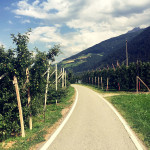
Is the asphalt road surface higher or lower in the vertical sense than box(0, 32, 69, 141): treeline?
lower

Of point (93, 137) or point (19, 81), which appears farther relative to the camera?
point (19, 81)

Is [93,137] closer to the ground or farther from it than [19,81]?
closer to the ground

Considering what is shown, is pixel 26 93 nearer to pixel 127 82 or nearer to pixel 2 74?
pixel 2 74

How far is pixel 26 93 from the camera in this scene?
26.3 ft

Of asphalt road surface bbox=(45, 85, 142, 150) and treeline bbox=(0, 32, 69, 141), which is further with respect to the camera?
treeline bbox=(0, 32, 69, 141)

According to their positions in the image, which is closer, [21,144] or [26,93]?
[21,144]

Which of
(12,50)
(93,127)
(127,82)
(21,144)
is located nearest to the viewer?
(21,144)

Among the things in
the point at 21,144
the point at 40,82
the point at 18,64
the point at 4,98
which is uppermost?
the point at 18,64

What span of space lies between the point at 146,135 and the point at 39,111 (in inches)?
214

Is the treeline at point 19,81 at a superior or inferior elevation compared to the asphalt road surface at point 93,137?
superior

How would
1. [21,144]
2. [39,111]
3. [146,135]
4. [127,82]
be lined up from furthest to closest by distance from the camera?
[127,82] → [39,111] → [146,135] → [21,144]

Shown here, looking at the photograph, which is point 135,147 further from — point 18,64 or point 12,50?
point 12,50

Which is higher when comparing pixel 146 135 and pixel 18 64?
pixel 18 64

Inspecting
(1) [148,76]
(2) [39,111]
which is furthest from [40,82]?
(1) [148,76]
